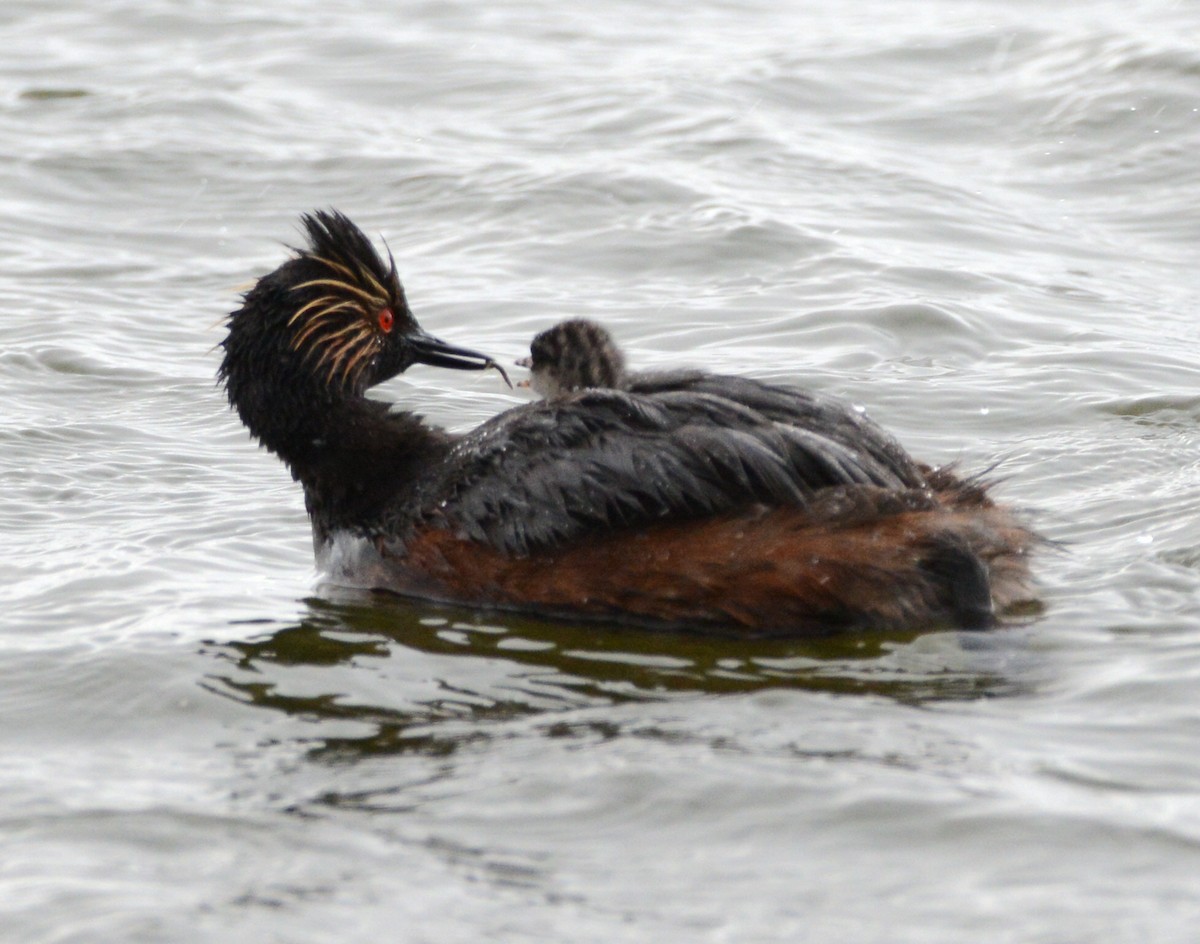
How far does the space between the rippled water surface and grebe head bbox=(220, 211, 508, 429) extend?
812 mm

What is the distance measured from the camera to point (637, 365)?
10164 mm

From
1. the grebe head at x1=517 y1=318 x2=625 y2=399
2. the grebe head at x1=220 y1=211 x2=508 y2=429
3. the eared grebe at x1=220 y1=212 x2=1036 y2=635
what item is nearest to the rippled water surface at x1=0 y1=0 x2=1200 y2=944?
the eared grebe at x1=220 y1=212 x2=1036 y2=635

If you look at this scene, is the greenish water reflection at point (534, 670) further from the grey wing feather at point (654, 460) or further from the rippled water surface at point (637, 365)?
the grey wing feather at point (654, 460)

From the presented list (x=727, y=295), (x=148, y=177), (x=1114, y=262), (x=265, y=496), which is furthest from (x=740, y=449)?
(x=148, y=177)

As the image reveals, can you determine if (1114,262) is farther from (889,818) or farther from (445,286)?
(889,818)

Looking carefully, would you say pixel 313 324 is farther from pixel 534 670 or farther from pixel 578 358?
pixel 534 670

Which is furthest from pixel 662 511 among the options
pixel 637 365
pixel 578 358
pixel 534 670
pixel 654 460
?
pixel 637 365

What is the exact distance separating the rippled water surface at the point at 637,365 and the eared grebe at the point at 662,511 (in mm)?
159

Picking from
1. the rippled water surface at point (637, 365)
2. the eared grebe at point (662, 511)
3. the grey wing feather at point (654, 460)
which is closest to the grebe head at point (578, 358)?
the eared grebe at point (662, 511)

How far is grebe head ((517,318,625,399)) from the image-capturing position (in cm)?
791

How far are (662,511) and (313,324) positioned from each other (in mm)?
1746

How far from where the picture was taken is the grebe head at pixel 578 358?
26.0 feet

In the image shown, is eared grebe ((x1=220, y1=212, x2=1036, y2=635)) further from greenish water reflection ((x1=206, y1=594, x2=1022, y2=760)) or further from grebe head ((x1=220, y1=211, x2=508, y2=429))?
greenish water reflection ((x1=206, y1=594, x2=1022, y2=760))

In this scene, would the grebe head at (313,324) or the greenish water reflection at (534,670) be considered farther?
the grebe head at (313,324)
